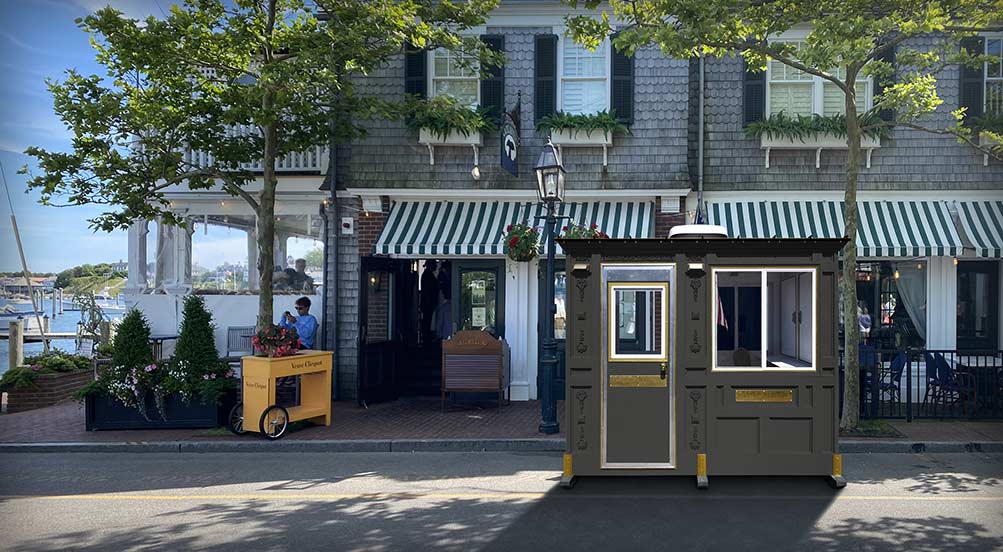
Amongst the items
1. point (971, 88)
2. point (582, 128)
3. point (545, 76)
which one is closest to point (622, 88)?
point (582, 128)

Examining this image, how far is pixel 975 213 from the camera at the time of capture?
12.7 m

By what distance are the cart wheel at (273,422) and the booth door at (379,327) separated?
2327 mm

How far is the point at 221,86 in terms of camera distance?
1134 cm

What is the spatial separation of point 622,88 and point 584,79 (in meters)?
0.70

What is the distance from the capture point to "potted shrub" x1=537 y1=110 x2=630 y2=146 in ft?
42.5

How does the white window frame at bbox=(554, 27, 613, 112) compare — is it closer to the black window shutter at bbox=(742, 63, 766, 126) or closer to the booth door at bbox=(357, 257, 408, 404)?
the black window shutter at bbox=(742, 63, 766, 126)

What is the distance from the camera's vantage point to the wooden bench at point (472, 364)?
12062 mm

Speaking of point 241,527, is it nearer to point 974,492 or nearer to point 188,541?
point 188,541

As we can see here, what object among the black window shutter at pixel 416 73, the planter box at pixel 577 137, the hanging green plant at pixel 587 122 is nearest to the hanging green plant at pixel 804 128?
the hanging green plant at pixel 587 122

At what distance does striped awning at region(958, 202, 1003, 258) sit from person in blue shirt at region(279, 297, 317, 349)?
36.6 ft

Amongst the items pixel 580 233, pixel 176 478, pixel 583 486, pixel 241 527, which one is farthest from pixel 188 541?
pixel 580 233

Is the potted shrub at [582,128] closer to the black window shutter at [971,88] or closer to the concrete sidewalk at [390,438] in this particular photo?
the concrete sidewalk at [390,438]

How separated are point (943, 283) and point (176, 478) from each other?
40.9 ft

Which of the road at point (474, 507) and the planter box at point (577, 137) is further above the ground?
the planter box at point (577, 137)
